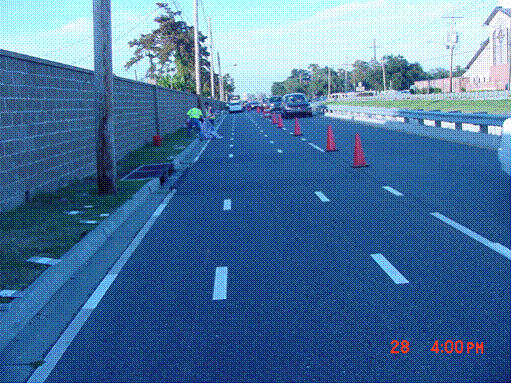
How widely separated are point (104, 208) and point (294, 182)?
16.4 feet

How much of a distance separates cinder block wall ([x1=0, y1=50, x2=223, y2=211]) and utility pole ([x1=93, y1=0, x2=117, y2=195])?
36.5 inches

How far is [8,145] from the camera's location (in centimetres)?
1101

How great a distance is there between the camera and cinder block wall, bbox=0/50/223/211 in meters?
11.1

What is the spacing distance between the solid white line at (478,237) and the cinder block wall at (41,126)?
21.9 ft

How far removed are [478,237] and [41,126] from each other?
804 cm

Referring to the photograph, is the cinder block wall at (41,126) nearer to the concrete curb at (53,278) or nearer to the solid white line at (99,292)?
the concrete curb at (53,278)

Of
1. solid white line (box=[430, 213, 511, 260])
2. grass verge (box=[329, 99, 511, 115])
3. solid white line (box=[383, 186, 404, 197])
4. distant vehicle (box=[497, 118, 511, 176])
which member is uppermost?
grass verge (box=[329, 99, 511, 115])

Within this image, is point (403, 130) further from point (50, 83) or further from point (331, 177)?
point (50, 83)

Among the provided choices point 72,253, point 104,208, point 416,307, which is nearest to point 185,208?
point 104,208

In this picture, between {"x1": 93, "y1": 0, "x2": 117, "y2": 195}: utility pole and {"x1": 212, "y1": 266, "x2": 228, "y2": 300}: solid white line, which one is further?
{"x1": 93, "y1": 0, "x2": 117, "y2": 195}: utility pole

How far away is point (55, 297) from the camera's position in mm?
7047
